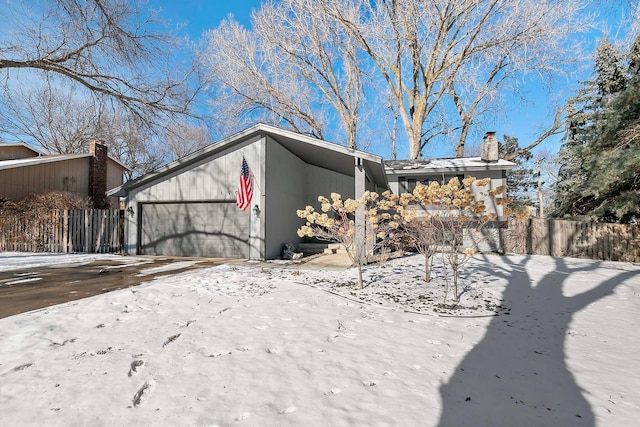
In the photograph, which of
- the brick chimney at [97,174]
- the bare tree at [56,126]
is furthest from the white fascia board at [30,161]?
the bare tree at [56,126]

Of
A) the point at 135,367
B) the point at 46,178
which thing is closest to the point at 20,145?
the point at 46,178

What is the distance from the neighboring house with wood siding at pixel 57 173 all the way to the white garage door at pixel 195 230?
22.5 ft

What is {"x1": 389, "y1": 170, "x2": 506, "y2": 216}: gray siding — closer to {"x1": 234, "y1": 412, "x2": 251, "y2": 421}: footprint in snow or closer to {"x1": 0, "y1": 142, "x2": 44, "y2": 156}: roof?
{"x1": 234, "y1": 412, "x2": 251, "y2": 421}: footprint in snow

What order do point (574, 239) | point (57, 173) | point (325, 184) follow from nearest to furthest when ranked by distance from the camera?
point (574, 239) < point (325, 184) < point (57, 173)

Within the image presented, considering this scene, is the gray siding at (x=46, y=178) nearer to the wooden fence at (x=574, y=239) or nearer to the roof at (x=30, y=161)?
the roof at (x=30, y=161)

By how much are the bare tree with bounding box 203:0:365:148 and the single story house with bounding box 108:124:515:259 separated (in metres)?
9.13

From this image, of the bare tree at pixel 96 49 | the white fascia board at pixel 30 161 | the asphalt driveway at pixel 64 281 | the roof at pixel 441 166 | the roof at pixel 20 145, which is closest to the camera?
the asphalt driveway at pixel 64 281

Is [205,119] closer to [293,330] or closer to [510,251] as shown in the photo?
[293,330]

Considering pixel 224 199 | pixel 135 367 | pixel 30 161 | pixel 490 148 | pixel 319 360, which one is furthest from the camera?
pixel 490 148

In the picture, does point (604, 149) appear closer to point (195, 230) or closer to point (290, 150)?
point (290, 150)

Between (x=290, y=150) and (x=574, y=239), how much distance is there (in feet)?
38.1

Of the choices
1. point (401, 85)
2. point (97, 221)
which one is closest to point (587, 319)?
point (97, 221)

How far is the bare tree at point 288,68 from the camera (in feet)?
56.0

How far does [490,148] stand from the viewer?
14.1 m
